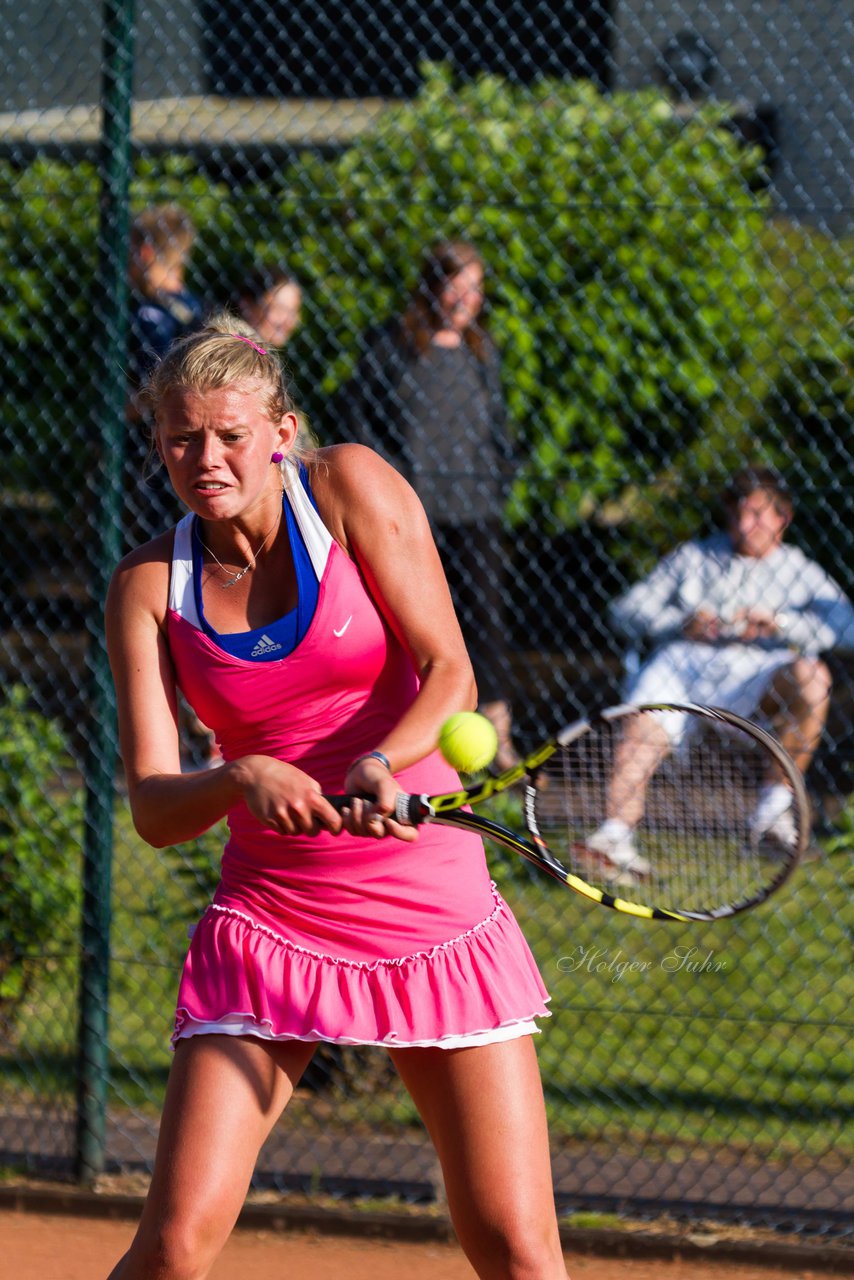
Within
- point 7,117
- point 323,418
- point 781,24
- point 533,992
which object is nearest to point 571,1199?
point 533,992

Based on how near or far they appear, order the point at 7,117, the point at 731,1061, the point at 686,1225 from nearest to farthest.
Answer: the point at 686,1225 → the point at 731,1061 → the point at 7,117

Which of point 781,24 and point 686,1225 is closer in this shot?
point 686,1225

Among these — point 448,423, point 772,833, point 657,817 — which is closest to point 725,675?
point 448,423

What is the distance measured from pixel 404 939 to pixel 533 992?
21cm

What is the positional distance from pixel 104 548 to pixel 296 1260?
5.25ft

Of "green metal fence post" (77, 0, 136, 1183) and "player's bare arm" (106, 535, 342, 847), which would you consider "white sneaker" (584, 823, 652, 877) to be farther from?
"green metal fence post" (77, 0, 136, 1183)

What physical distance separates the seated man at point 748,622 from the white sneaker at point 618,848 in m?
1.02

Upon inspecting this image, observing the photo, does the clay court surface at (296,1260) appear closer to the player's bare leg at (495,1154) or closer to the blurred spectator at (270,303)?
the player's bare leg at (495,1154)

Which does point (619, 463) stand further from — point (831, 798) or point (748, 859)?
point (748, 859)

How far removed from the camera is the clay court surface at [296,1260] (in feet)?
11.2

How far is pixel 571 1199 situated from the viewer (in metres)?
3.63

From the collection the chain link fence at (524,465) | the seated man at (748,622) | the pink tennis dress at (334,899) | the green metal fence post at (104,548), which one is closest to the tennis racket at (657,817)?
the pink tennis dress at (334,899)

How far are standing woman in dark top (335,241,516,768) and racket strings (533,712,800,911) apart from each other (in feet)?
4.73

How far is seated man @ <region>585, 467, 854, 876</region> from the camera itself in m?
4.11
